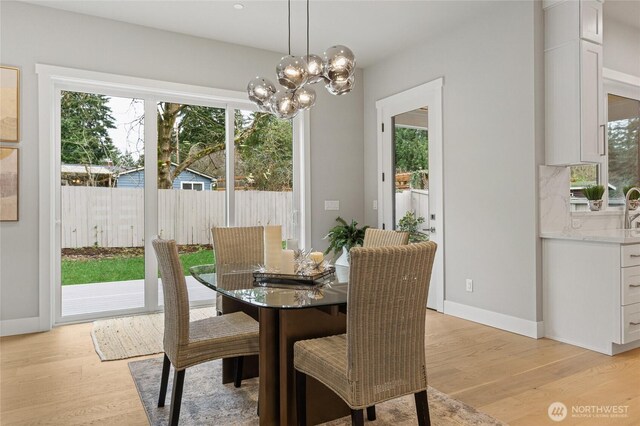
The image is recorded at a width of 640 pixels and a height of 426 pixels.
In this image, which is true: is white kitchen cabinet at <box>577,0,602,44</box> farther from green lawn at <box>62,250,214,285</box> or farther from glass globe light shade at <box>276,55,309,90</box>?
green lawn at <box>62,250,214,285</box>

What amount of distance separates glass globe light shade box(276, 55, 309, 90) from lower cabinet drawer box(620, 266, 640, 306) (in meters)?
2.70

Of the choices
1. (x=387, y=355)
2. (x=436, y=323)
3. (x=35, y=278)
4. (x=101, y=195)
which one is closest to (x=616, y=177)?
(x=436, y=323)

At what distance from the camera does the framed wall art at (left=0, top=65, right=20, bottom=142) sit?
3.54 meters

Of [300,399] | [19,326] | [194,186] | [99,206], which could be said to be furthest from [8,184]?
[300,399]

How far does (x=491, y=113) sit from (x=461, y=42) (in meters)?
0.86

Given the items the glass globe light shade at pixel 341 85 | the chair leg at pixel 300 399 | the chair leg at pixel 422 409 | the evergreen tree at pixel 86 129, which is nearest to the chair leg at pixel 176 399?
the chair leg at pixel 300 399

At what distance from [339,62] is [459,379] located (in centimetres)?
210

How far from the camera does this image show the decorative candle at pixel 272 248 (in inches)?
92.5

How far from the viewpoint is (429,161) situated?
178 inches

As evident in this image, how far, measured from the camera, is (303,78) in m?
2.30

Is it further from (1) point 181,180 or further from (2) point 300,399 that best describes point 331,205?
(2) point 300,399

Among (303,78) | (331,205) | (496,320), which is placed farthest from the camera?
(331,205)

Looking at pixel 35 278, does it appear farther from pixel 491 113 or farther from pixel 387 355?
pixel 491 113

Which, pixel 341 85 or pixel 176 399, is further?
pixel 341 85
